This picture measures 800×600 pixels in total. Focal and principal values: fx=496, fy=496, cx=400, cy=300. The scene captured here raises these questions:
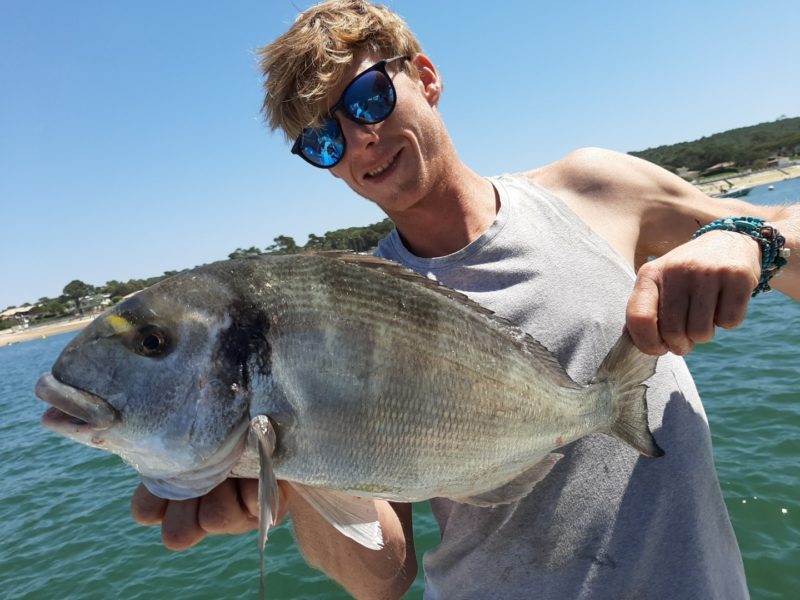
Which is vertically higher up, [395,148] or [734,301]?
[395,148]

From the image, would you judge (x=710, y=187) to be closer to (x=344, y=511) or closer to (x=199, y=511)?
(x=344, y=511)

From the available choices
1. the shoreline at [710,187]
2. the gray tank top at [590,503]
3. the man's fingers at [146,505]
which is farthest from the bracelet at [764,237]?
the shoreline at [710,187]

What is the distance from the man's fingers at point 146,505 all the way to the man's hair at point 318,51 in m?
1.68

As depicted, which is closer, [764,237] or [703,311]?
[703,311]

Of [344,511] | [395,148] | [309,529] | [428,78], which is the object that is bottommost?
[309,529]

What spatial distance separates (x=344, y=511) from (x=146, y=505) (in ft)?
2.06

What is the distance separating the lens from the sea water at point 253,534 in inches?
224

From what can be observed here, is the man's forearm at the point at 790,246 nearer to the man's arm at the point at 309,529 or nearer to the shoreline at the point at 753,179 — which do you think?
the man's arm at the point at 309,529

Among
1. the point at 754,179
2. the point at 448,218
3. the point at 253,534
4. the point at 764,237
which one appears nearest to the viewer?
the point at 764,237

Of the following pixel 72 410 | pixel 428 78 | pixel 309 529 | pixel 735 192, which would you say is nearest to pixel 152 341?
pixel 72 410

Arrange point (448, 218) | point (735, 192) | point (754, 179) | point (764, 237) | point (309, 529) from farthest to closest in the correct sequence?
point (754, 179)
point (735, 192)
point (448, 218)
point (309, 529)
point (764, 237)

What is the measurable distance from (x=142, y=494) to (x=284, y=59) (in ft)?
6.28

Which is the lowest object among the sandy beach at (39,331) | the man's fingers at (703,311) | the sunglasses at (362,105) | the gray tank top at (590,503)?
the sandy beach at (39,331)

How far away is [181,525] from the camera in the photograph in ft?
5.16
